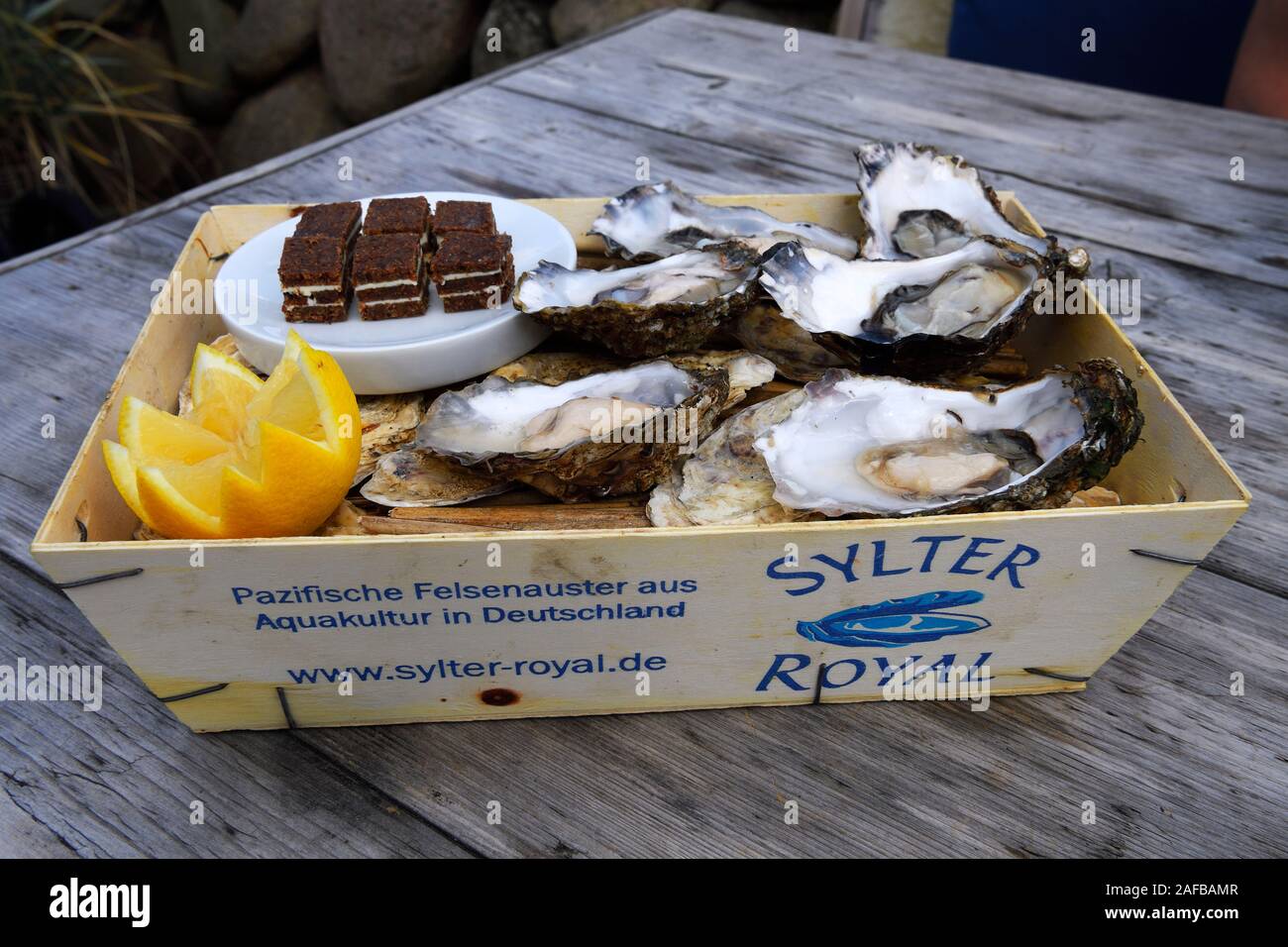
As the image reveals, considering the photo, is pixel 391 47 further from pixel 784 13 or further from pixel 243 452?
pixel 243 452

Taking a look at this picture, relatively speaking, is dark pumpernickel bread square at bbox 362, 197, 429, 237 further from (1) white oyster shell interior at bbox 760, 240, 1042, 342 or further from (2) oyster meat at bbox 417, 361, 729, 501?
(1) white oyster shell interior at bbox 760, 240, 1042, 342

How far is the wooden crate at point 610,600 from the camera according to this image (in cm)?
84

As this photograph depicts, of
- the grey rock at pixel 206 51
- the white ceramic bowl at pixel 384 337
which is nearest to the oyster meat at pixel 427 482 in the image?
the white ceramic bowl at pixel 384 337

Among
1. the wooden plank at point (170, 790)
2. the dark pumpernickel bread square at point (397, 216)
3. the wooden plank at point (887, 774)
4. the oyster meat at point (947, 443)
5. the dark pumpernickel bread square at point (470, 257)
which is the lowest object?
the wooden plank at point (170, 790)

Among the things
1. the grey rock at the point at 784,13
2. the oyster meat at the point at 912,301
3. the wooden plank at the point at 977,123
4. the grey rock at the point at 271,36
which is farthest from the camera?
the grey rock at the point at 271,36

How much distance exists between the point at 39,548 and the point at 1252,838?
3.77 feet

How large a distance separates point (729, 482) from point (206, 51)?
459 centimetres

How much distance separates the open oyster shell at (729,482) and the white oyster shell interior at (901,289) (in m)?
0.14

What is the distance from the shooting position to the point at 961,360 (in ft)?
3.71

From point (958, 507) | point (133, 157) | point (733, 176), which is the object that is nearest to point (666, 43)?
point (733, 176)

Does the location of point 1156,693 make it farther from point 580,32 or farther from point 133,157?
point 133,157

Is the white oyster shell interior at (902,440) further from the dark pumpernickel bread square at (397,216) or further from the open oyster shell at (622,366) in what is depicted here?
the dark pumpernickel bread square at (397,216)

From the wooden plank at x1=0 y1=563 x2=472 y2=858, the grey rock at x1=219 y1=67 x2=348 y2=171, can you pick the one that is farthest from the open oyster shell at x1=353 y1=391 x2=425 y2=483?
the grey rock at x1=219 y1=67 x2=348 y2=171

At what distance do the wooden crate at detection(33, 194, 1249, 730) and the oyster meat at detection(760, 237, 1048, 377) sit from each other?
0.20m
